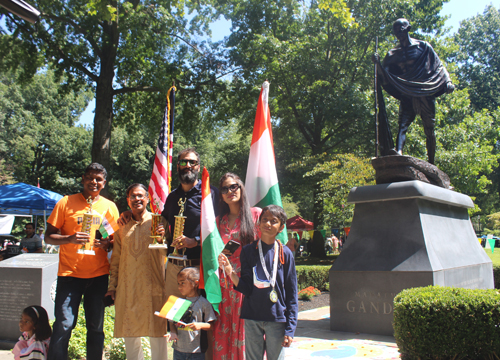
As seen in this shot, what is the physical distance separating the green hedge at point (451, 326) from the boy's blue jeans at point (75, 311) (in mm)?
3100

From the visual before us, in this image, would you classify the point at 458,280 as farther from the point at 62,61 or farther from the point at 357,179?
the point at 62,61

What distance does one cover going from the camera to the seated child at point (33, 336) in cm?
402

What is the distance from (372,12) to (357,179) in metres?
10.1

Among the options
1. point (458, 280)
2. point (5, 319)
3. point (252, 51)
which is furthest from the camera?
point (252, 51)

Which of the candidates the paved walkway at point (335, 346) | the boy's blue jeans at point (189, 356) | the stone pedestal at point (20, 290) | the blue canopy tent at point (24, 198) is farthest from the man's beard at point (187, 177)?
the blue canopy tent at point (24, 198)

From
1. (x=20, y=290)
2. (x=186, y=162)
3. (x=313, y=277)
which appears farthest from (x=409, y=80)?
(x=20, y=290)

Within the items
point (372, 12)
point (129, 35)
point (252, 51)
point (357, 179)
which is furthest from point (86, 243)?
point (372, 12)

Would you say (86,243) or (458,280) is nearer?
(86,243)

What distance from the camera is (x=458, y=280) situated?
6809 millimetres

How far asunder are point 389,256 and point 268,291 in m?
3.66

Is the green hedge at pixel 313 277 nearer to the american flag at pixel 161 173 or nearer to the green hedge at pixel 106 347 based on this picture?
the green hedge at pixel 106 347

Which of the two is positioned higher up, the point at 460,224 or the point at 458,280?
the point at 460,224

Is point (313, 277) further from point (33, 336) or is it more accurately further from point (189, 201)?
point (33, 336)

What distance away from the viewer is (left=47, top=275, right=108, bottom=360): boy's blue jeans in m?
3.91
